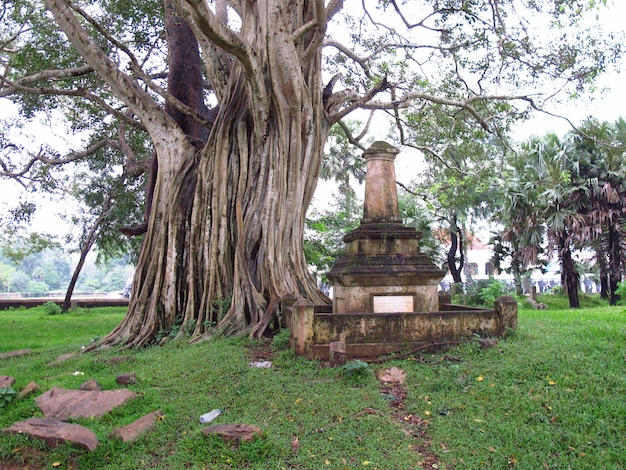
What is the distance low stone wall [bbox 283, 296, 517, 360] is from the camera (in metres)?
5.39

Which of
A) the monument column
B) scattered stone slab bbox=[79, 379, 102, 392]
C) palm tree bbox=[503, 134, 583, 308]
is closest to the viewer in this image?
scattered stone slab bbox=[79, 379, 102, 392]

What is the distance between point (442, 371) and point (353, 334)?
3.38 ft

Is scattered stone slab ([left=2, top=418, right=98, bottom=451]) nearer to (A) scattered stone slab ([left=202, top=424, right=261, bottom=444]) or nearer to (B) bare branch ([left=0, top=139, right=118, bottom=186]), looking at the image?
(A) scattered stone slab ([left=202, top=424, right=261, bottom=444])

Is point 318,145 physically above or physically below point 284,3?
below

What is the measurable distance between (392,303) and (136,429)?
341 cm

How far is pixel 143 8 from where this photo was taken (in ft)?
32.7

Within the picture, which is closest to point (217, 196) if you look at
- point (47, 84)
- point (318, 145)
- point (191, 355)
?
point (318, 145)

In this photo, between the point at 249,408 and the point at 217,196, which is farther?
the point at 217,196

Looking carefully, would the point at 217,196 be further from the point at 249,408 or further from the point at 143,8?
the point at 143,8

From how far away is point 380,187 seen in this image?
6855 millimetres

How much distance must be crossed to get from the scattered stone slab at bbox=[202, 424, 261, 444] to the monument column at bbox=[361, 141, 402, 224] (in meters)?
3.67

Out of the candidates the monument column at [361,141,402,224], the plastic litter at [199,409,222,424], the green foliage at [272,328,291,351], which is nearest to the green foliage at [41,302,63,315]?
the green foliage at [272,328,291,351]

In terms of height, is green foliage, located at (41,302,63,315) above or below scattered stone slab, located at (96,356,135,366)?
above

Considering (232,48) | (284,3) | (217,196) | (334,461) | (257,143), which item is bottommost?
(334,461)
